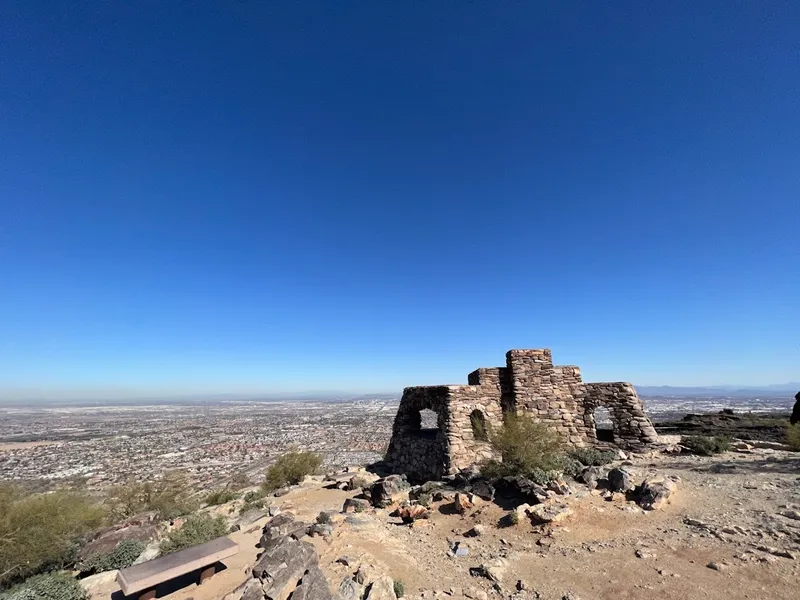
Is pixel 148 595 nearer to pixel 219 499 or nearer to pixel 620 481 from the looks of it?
pixel 219 499

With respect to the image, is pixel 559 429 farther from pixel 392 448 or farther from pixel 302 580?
pixel 302 580

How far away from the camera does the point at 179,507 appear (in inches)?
553

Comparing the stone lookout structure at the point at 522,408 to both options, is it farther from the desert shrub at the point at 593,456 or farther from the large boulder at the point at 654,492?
the large boulder at the point at 654,492

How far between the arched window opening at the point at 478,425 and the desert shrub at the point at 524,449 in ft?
9.06

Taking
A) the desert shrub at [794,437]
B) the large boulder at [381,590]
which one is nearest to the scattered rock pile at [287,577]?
the large boulder at [381,590]

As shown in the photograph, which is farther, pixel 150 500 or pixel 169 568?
pixel 150 500

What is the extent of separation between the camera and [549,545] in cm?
696

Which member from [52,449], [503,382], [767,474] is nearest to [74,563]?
[503,382]

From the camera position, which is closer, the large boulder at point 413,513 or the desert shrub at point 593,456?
the large boulder at point 413,513

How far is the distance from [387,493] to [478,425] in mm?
4817

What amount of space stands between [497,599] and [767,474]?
32.7 ft

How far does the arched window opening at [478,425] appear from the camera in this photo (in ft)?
45.6

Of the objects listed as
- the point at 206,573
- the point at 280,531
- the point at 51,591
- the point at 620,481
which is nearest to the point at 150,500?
the point at 51,591

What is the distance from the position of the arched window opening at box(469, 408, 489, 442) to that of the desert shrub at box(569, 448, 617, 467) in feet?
10.4
